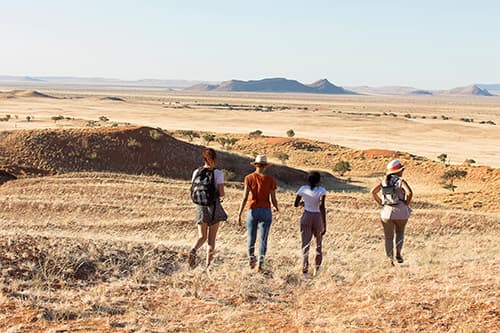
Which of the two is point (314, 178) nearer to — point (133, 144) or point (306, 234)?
point (306, 234)

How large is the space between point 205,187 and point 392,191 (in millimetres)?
2967

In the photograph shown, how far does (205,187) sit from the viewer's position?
8602 mm

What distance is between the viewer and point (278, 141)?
47688 millimetres

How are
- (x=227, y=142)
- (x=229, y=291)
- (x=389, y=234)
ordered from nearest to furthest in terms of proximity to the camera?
(x=229, y=291) < (x=389, y=234) < (x=227, y=142)

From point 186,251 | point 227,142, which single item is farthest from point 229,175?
point 186,251

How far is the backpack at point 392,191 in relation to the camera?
924 centimetres

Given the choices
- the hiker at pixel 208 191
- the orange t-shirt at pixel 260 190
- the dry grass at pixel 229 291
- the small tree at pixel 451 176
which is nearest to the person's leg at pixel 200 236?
the hiker at pixel 208 191

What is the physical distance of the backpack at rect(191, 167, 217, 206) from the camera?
859 cm

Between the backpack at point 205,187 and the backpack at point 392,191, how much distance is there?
2748mm

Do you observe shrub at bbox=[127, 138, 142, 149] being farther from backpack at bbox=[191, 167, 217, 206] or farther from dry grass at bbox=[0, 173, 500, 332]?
backpack at bbox=[191, 167, 217, 206]

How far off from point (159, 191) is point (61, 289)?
1398 centimetres

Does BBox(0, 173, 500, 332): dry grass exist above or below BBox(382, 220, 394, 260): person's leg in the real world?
below

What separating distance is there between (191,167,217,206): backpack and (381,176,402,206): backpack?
2.75 m

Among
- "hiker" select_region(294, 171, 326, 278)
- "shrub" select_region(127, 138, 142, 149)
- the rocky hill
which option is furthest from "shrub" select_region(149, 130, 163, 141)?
"hiker" select_region(294, 171, 326, 278)
